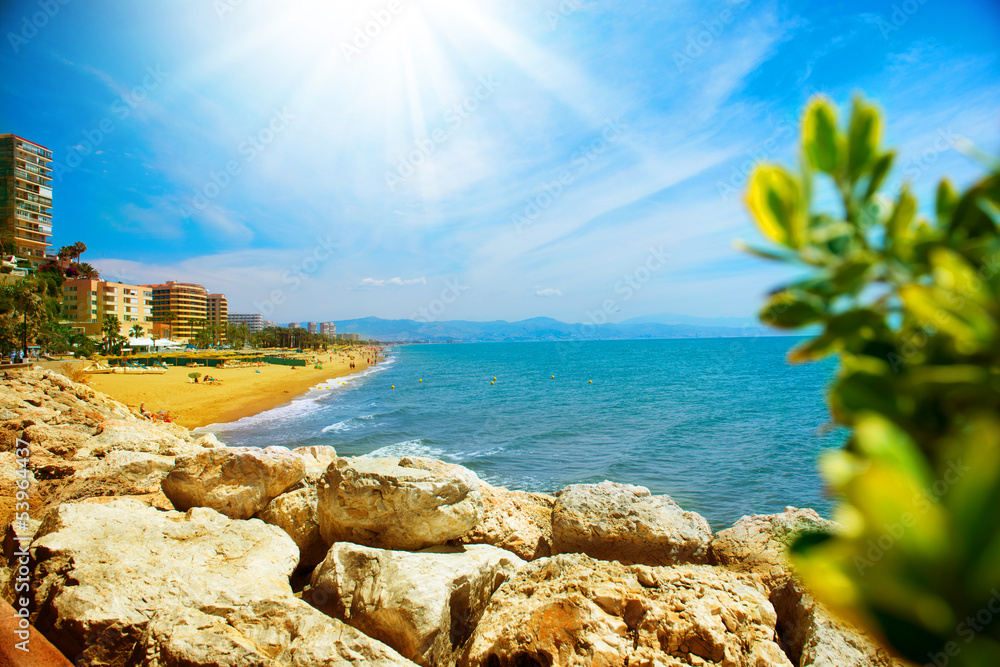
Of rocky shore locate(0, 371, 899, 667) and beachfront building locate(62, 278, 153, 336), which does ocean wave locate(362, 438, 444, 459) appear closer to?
rocky shore locate(0, 371, 899, 667)

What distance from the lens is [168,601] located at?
4.52 m

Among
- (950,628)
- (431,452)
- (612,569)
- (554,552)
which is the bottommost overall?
(431,452)

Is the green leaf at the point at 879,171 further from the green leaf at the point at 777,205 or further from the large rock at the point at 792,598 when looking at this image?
the large rock at the point at 792,598

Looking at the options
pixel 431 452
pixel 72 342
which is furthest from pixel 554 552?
pixel 72 342

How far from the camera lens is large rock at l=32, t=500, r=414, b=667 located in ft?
12.6

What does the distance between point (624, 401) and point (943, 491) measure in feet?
148

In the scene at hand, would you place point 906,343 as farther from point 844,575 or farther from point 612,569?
point 612,569

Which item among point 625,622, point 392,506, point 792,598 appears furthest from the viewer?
point 392,506

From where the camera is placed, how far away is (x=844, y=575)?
542mm

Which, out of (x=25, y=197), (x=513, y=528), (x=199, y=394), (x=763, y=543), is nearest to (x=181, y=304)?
(x=25, y=197)

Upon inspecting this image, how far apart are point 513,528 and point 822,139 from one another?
7.99 metres

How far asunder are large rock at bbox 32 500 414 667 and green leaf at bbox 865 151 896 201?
458 cm

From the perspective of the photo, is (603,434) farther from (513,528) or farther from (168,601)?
(168,601)

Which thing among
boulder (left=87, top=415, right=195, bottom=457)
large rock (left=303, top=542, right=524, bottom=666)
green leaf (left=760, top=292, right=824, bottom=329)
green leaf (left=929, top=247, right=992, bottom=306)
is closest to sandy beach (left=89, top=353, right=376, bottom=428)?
boulder (left=87, top=415, right=195, bottom=457)
